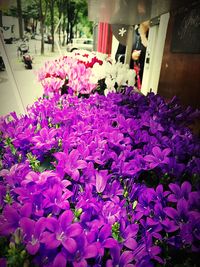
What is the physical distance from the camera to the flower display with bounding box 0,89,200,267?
0.52 m

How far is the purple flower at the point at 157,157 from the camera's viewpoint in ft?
2.75

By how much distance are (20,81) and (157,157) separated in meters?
1.45

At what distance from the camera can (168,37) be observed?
265cm

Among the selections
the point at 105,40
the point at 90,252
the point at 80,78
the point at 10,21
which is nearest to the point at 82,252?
the point at 90,252

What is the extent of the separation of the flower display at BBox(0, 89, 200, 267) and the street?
78cm

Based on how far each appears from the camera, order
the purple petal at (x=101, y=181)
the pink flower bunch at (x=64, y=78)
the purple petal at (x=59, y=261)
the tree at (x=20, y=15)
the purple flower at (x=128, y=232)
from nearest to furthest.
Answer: the purple petal at (x=59, y=261)
the purple flower at (x=128, y=232)
the purple petal at (x=101, y=181)
the tree at (x=20, y=15)
the pink flower bunch at (x=64, y=78)

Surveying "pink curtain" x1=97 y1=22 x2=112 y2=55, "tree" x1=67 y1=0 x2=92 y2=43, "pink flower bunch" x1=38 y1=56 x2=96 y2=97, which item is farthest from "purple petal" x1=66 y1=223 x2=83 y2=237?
"pink curtain" x1=97 y1=22 x2=112 y2=55

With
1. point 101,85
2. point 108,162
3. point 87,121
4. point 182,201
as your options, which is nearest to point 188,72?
point 101,85

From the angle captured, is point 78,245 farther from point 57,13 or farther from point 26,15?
point 57,13

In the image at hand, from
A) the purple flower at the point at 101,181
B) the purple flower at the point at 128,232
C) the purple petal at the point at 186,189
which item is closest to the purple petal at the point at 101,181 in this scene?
the purple flower at the point at 101,181

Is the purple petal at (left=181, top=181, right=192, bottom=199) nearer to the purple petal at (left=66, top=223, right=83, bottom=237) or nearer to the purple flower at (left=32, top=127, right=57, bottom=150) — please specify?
the purple petal at (left=66, top=223, right=83, bottom=237)

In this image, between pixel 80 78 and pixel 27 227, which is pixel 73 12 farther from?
pixel 27 227

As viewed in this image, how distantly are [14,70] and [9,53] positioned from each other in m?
0.13

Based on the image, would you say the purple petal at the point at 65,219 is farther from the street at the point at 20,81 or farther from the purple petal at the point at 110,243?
the street at the point at 20,81
